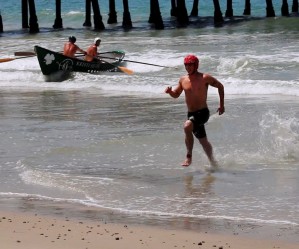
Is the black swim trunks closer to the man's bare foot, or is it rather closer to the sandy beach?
the man's bare foot

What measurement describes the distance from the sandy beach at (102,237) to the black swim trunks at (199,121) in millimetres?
2658

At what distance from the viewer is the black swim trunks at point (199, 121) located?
10336 mm

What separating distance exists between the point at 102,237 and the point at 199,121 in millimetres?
3270

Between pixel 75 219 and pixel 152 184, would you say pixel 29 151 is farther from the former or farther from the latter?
pixel 75 219

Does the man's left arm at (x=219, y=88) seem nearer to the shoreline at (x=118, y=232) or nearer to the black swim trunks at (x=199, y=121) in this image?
the black swim trunks at (x=199, y=121)

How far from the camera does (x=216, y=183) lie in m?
9.70

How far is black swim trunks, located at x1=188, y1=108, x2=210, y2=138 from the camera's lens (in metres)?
10.3

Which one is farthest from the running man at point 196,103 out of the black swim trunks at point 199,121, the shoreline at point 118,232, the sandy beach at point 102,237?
the sandy beach at point 102,237

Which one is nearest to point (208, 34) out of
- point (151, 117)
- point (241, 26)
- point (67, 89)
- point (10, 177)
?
point (241, 26)

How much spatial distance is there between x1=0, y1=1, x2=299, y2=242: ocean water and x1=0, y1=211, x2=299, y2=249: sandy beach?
0.33 m

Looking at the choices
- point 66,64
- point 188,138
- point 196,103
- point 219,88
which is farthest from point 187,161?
point 66,64

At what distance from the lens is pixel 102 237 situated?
7.35 metres

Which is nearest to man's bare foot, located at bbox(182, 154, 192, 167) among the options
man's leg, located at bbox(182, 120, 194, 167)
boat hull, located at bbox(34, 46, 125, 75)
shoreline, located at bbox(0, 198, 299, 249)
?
man's leg, located at bbox(182, 120, 194, 167)

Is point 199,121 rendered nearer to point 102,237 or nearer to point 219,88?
point 219,88
